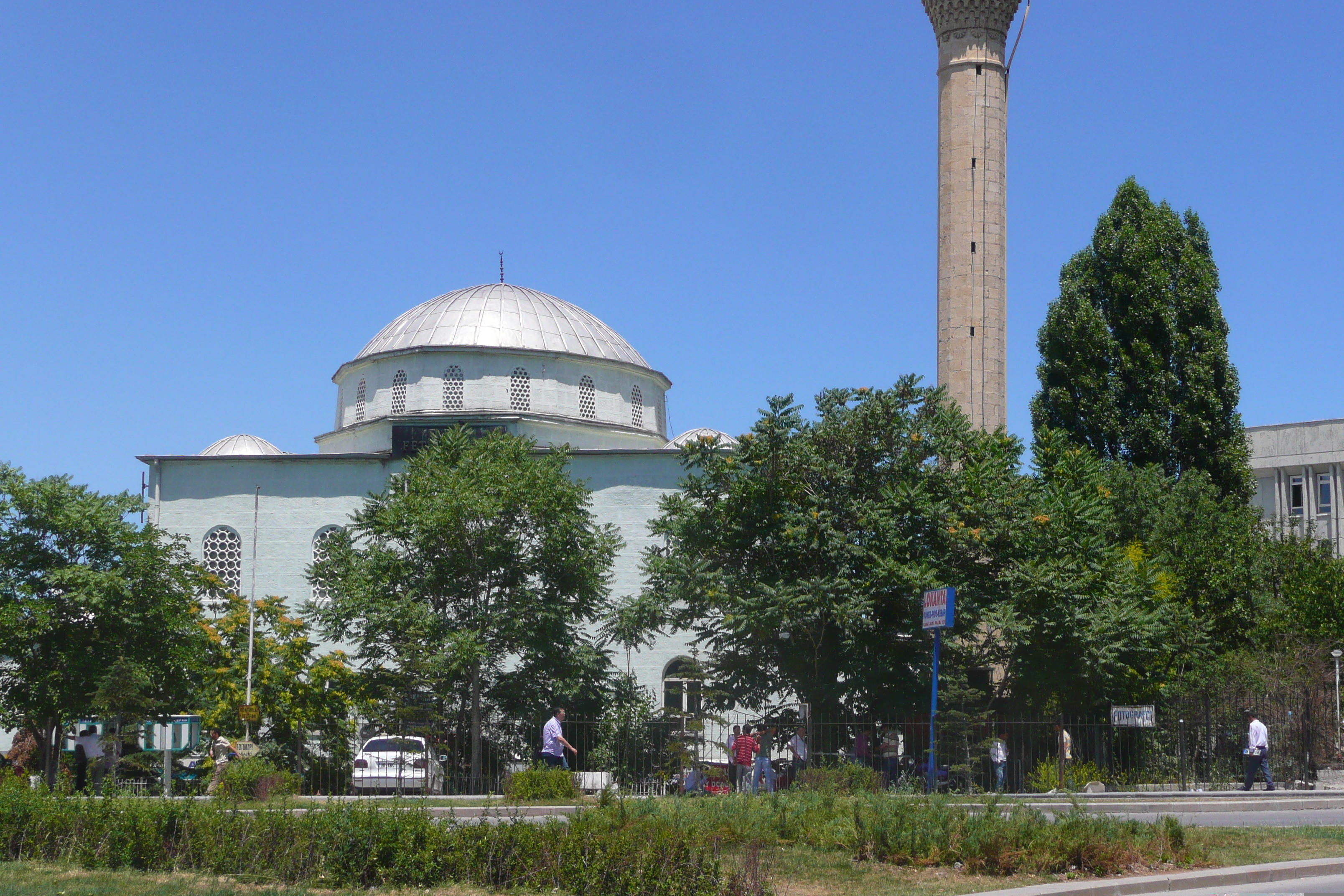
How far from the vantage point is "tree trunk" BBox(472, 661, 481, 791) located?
24.2 m

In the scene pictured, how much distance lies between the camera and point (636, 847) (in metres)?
9.98

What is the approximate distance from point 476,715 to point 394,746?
2.00 meters

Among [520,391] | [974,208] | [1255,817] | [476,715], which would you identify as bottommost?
[1255,817]

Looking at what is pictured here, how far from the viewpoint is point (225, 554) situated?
114 feet

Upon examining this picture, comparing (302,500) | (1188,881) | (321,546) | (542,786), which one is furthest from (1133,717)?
(302,500)

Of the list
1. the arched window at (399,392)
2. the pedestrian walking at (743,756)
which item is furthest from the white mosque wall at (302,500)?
the pedestrian walking at (743,756)

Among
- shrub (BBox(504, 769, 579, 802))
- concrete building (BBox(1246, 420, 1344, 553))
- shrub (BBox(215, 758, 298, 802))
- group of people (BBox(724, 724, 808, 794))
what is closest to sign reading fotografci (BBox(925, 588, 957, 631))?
group of people (BBox(724, 724, 808, 794))

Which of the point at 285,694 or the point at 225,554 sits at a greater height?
the point at 225,554

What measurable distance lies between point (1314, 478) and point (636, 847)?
47.3m

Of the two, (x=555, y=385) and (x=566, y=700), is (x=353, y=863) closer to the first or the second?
(x=566, y=700)

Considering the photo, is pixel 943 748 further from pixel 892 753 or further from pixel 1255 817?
pixel 1255 817

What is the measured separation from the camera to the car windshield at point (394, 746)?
69.3 ft

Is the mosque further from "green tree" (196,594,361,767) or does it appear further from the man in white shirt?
the man in white shirt

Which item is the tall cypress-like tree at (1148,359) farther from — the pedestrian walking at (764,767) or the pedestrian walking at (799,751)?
the pedestrian walking at (764,767)
